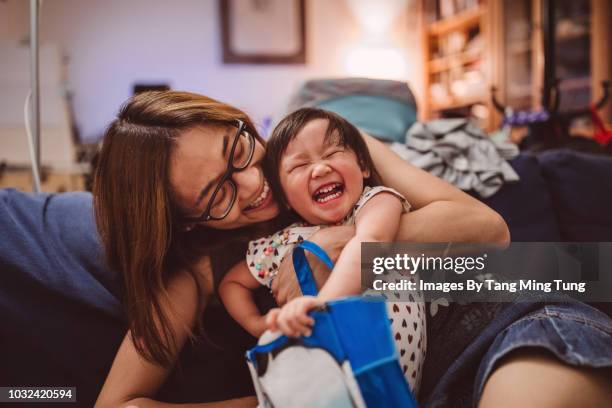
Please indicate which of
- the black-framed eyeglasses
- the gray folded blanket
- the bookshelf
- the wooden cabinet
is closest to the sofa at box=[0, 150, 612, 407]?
the black-framed eyeglasses

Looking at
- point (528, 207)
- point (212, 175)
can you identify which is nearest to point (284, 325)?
point (212, 175)

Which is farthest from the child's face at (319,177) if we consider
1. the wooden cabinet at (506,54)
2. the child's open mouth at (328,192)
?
the wooden cabinet at (506,54)

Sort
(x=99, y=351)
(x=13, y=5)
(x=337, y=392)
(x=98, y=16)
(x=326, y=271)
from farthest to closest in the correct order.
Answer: (x=98, y=16) < (x=13, y=5) < (x=99, y=351) < (x=326, y=271) < (x=337, y=392)

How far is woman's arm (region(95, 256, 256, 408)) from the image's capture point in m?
0.77

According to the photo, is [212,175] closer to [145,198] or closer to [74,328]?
[145,198]

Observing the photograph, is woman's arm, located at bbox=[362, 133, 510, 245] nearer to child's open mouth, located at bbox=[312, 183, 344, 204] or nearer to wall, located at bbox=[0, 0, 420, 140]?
child's open mouth, located at bbox=[312, 183, 344, 204]

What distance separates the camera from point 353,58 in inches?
159

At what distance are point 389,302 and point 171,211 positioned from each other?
15.5 inches

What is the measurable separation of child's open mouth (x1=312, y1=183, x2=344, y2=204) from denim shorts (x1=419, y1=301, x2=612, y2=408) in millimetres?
277

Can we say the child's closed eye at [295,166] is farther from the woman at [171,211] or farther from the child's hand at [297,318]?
the child's hand at [297,318]

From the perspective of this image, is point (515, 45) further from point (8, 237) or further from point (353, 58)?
point (8, 237)

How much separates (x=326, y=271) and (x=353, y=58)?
11.8 ft

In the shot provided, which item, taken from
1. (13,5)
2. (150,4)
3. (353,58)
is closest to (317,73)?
(353,58)

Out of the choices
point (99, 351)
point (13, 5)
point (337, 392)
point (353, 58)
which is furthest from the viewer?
point (353, 58)
